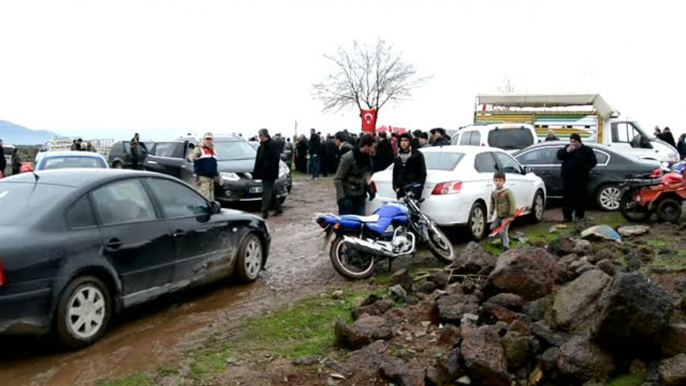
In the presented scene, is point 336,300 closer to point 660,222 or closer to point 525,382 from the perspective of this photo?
point 525,382

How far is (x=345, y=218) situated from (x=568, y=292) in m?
3.06

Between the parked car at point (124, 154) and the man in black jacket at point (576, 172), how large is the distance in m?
16.9

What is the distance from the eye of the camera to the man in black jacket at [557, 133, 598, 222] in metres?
11.1

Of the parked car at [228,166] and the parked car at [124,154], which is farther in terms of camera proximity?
the parked car at [124,154]

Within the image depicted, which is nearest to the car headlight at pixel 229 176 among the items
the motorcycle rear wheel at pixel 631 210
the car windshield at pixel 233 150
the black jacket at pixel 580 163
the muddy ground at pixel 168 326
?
the car windshield at pixel 233 150

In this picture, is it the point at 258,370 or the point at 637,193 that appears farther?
the point at 637,193

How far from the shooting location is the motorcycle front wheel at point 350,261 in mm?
7578

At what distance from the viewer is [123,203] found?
5.93 meters

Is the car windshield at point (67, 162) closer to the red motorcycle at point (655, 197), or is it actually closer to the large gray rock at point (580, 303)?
the large gray rock at point (580, 303)

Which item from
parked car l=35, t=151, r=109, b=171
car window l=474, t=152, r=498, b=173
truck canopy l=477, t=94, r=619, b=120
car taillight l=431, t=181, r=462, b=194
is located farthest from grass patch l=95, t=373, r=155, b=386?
truck canopy l=477, t=94, r=619, b=120

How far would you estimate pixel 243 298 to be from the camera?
22.7ft

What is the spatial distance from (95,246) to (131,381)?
1.37m

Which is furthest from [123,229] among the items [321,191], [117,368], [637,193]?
[321,191]

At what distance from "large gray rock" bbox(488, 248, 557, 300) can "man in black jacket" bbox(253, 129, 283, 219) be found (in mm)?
7036
